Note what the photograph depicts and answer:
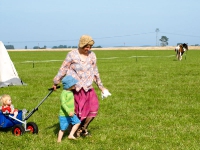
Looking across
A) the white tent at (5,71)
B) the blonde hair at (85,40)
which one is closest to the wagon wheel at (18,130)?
the blonde hair at (85,40)

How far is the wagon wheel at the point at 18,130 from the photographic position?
790 cm

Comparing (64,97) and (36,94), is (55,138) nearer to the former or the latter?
(64,97)

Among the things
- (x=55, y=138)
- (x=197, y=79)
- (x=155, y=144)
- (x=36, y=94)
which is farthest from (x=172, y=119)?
(x=197, y=79)

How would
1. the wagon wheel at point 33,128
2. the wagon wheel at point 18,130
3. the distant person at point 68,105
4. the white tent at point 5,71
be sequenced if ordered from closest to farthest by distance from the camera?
the distant person at point 68,105, the wagon wheel at point 18,130, the wagon wheel at point 33,128, the white tent at point 5,71

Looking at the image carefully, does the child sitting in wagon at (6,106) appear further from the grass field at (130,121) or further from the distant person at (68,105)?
the distant person at (68,105)

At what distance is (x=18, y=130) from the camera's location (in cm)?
796

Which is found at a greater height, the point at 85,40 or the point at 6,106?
the point at 85,40

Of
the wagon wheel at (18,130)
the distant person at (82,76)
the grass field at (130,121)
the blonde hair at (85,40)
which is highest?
the blonde hair at (85,40)

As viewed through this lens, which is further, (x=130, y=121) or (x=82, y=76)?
(x=130, y=121)

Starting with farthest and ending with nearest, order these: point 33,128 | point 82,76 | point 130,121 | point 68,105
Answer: point 130,121 < point 33,128 < point 82,76 < point 68,105

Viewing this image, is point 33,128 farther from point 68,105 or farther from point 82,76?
point 82,76

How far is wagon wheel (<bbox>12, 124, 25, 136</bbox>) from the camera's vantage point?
7.90 metres

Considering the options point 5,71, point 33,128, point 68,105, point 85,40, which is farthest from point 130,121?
point 5,71

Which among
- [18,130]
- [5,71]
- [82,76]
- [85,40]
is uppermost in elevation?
[85,40]
